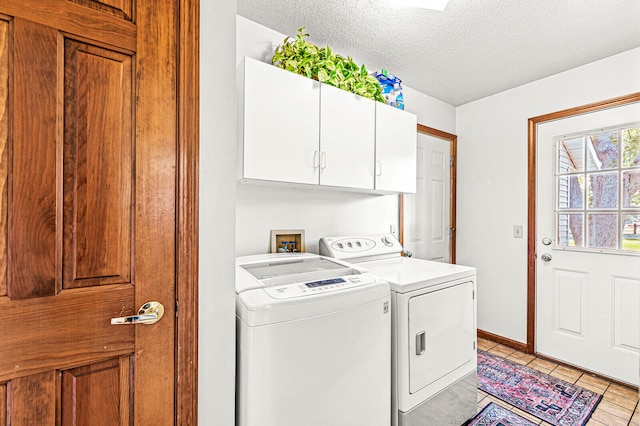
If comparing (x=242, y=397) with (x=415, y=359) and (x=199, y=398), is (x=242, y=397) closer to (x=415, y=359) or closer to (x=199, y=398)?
(x=199, y=398)

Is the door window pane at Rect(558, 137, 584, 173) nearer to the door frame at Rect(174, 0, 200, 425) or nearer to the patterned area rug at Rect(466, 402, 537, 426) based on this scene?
the patterned area rug at Rect(466, 402, 537, 426)

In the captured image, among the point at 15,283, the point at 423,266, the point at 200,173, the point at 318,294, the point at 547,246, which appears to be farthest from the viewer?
the point at 547,246

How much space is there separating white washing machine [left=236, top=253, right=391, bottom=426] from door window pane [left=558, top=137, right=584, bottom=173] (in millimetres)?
2171

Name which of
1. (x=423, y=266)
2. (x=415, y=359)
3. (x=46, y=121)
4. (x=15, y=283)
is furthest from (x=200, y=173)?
(x=423, y=266)

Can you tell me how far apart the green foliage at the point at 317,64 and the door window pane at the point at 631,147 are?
2.00 m

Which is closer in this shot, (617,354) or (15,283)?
(15,283)

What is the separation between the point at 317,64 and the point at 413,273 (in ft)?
4.50

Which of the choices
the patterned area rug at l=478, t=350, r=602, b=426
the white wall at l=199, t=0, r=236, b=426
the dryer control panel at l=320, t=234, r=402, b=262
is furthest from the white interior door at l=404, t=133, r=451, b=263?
the white wall at l=199, t=0, r=236, b=426

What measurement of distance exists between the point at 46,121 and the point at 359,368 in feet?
4.51

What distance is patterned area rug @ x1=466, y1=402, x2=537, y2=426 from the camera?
1.82 m

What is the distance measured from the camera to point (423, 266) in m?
1.95

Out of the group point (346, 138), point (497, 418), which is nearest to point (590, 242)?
point (497, 418)

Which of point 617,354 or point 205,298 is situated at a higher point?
point 205,298

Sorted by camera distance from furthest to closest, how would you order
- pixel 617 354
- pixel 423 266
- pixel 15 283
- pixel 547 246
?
pixel 547 246, pixel 617 354, pixel 423 266, pixel 15 283
